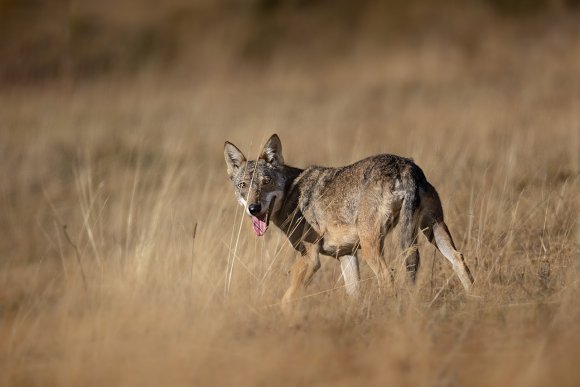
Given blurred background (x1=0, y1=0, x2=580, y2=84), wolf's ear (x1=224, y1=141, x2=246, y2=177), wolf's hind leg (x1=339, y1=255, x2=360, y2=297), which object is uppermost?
blurred background (x1=0, y1=0, x2=580, y2=84)

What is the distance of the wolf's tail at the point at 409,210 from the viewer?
6539 millimetres

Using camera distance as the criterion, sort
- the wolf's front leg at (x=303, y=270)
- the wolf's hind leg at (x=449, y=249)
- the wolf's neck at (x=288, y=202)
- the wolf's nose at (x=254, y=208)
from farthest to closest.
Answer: the wolf's neck at (x=288, y=202) → the wolf's nose at (x=254, y=208) → the wolf's front leg at (x=303, y=270) → the wolf's hind leg at (x=449, y=249)

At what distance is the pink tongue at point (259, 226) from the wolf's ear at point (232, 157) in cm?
76

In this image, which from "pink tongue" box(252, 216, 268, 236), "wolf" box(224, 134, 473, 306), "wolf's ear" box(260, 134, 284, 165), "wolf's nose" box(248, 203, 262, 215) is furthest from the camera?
"wolf's ear" box(260, 134, 284, 165)

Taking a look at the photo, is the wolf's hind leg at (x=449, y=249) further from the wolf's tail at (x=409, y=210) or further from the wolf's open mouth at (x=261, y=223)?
the wolf's open mouth at (x=261, y=223)

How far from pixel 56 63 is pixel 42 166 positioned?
1346cm

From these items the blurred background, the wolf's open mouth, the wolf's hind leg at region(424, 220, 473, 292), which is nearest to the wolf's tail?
the wolf's hind leg at region(424, 220, 473, 292)

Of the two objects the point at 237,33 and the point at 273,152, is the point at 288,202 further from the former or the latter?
the point at 237,33

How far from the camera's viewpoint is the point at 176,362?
547 cm

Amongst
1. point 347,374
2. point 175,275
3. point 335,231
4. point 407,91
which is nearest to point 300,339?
point 347,374

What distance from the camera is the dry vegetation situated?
5.25 metres

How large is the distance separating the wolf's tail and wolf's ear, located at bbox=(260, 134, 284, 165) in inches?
67.9

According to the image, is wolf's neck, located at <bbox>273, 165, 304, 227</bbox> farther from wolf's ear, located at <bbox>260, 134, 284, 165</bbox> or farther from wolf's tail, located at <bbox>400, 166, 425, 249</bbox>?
wolf's tail, located at <bbox>400, 166, 425, 249</bbox>

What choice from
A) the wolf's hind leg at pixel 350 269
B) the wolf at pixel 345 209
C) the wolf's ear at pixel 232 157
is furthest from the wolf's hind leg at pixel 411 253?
the wolf's ear at pixel 232 157
